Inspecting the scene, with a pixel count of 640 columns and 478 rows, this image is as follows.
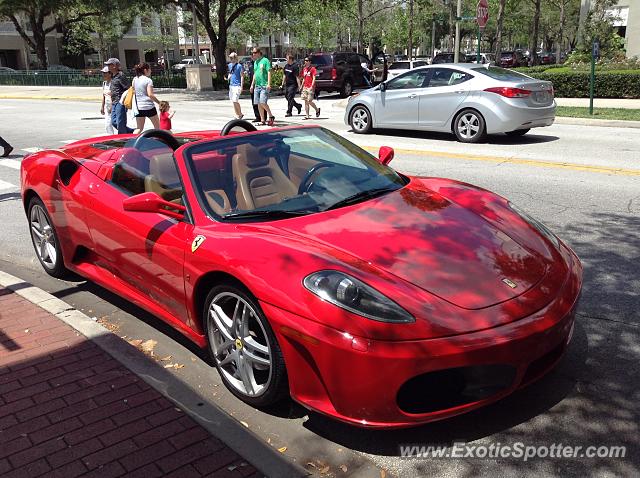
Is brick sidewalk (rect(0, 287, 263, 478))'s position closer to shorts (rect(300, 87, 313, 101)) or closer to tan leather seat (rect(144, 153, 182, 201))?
tan leather seat (rect(144, 153, 182, 201))

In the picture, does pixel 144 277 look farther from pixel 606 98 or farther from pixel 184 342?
pixel 606 98

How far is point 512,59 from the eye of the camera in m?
49.6

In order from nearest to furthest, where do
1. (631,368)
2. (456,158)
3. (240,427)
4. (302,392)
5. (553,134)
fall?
(302,392)
(240,427)
(631,368)
(456,158)
(553,134)

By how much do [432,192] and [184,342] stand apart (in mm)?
1980

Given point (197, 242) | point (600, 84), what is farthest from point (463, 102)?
point (600, 84)

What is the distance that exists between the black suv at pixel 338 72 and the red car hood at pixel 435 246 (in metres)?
21.8

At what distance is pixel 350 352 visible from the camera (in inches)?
106

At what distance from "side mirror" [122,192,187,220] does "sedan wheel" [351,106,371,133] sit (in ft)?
35.2

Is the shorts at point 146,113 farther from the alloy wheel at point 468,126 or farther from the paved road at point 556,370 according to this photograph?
the alloy wheel at point 468,126

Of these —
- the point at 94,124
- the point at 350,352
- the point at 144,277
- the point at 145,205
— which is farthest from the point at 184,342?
the point at 94,124

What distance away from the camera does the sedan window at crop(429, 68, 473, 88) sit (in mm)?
12328

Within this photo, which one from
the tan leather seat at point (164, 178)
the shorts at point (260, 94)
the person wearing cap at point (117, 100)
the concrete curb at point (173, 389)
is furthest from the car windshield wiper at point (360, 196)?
the shorts at point (260, 94)

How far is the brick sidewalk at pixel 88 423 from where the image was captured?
114 inches

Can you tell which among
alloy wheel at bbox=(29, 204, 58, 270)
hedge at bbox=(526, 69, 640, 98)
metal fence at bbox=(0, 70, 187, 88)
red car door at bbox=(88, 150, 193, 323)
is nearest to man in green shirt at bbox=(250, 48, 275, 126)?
hedge at bbox=(526, 69, 640, 98)
